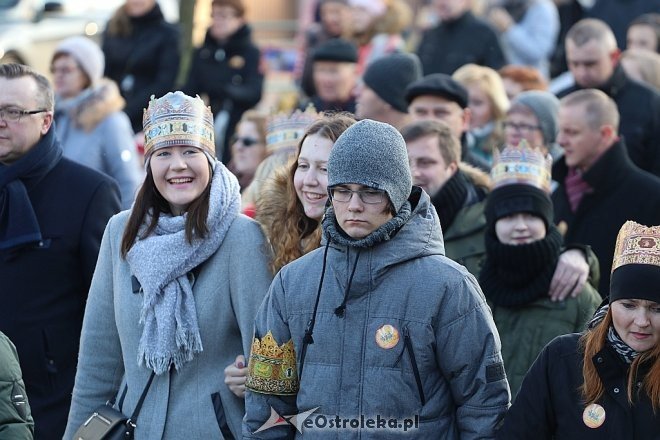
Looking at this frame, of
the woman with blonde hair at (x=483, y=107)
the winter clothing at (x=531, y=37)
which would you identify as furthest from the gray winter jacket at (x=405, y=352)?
the winter clothing at (x=531, y=37)

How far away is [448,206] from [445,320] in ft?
7.45

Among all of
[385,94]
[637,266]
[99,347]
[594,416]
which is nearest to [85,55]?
[385,94]

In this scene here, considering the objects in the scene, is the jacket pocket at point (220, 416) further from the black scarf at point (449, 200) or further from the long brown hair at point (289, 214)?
the black scarf at point (449, 200)

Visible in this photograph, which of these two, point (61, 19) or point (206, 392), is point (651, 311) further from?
point (61, 19)

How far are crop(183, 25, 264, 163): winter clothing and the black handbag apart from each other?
22.9 feet

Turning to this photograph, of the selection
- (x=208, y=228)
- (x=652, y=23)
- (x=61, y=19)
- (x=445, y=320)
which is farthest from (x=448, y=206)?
(x=61, y=19)

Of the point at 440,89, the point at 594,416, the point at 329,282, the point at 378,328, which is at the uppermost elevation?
the point at 440,89

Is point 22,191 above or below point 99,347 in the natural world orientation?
above

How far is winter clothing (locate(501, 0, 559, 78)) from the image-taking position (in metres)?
13.4

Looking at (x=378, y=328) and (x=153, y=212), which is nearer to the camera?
(x=378, y=328)

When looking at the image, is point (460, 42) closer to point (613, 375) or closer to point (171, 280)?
point (171, 280)

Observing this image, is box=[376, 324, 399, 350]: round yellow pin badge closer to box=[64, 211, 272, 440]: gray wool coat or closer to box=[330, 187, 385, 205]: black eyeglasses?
box=[330, 187, 385, 205]: black eyeglasses

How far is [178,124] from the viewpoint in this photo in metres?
5.40

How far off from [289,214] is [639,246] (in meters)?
1.55
